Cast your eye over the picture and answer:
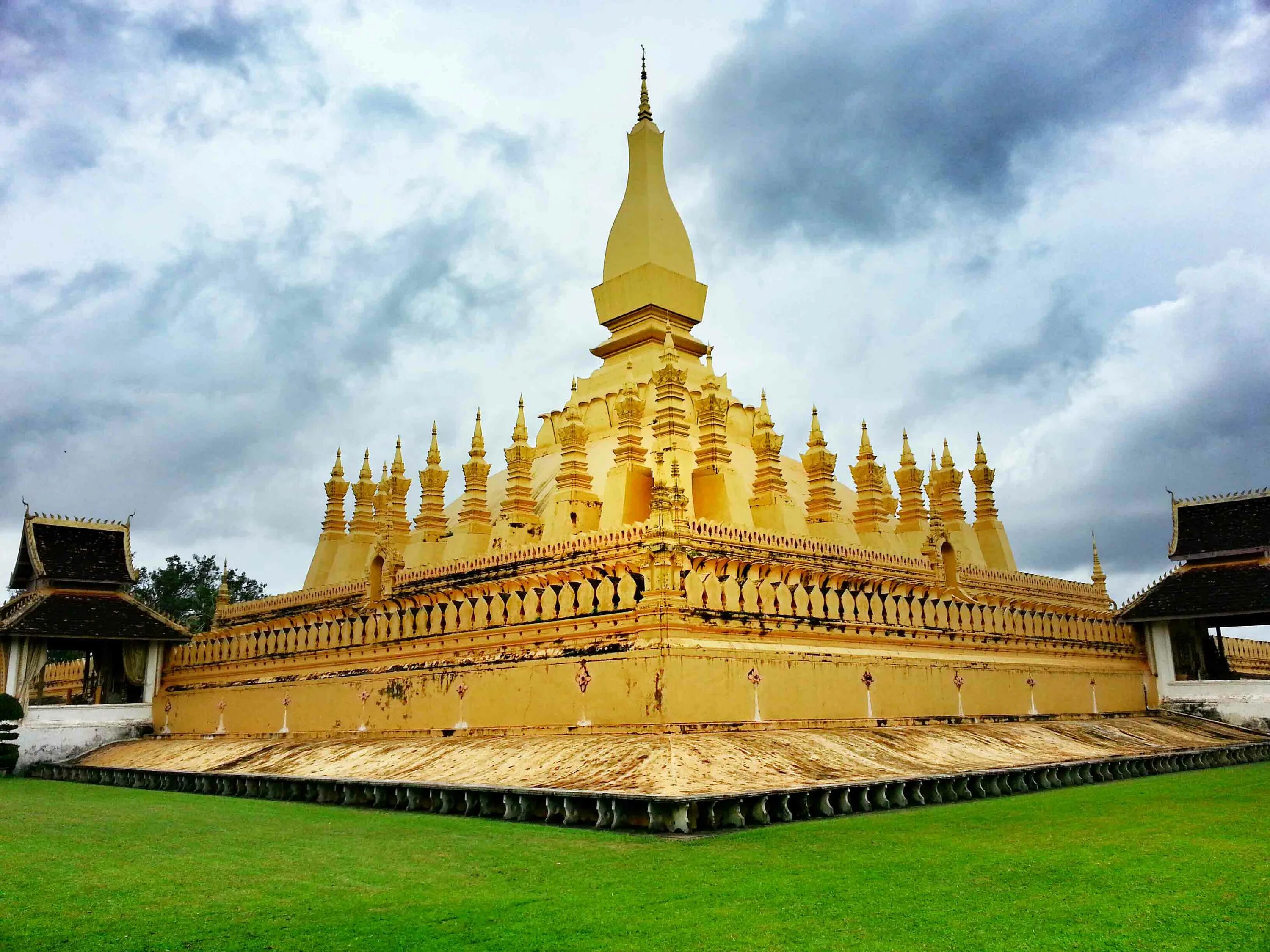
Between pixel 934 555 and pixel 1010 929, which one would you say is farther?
pixel 934 555

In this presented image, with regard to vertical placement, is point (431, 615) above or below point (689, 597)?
above

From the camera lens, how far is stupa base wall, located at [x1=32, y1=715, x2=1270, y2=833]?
9.74 meters

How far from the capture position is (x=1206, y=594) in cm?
2044

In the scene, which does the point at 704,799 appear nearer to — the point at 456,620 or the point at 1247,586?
the point at 456,620

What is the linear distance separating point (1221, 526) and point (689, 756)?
16.2m

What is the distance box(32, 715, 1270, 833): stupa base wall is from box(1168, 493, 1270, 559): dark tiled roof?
15.5ft

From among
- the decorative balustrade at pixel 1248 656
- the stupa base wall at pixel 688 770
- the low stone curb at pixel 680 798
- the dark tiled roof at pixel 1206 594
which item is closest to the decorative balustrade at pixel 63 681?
the stupa base wall at pixel 688 770

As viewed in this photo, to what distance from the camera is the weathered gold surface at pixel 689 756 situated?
10.3 m

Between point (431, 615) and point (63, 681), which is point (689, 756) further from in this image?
point (63, 681)

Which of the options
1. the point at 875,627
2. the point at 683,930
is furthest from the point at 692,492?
the point at 683,930

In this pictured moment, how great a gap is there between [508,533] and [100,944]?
17117mm

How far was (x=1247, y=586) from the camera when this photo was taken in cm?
2012

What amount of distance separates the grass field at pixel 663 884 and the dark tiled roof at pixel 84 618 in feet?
37.1

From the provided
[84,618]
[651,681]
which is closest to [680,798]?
[651,681]
